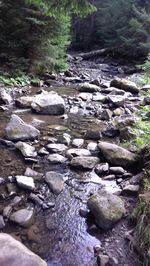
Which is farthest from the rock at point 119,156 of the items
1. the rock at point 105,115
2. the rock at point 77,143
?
the rock at point 105,115

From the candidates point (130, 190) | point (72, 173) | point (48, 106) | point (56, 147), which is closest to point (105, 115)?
point (48, 106)

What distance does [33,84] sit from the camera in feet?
32.5

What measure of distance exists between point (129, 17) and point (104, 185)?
806 inches

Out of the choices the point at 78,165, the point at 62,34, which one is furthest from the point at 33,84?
the point at 78,165

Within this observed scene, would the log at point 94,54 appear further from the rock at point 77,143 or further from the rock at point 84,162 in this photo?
the rock at point 84,162

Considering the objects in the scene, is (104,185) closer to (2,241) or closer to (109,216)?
(109,216)

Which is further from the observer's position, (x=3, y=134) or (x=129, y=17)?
(x=129, y=17)

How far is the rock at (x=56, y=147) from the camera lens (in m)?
4.70

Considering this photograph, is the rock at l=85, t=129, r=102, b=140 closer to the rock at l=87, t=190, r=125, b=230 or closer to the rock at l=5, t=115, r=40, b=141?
the rock at l=5, t=115, r=40, b=141

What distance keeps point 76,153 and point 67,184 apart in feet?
2.93

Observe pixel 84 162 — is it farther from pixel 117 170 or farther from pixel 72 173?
pixel 117 170

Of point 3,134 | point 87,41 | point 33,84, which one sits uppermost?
point 3,134

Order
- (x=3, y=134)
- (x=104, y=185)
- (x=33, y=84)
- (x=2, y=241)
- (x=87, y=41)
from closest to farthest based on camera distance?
1. (x=2, y=241)
2. (x=104, y=185)
3. (x=3, y=134)
4. (x=33, y=84)
5. (x=87, y=41)

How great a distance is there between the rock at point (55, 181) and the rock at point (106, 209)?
55 cm
